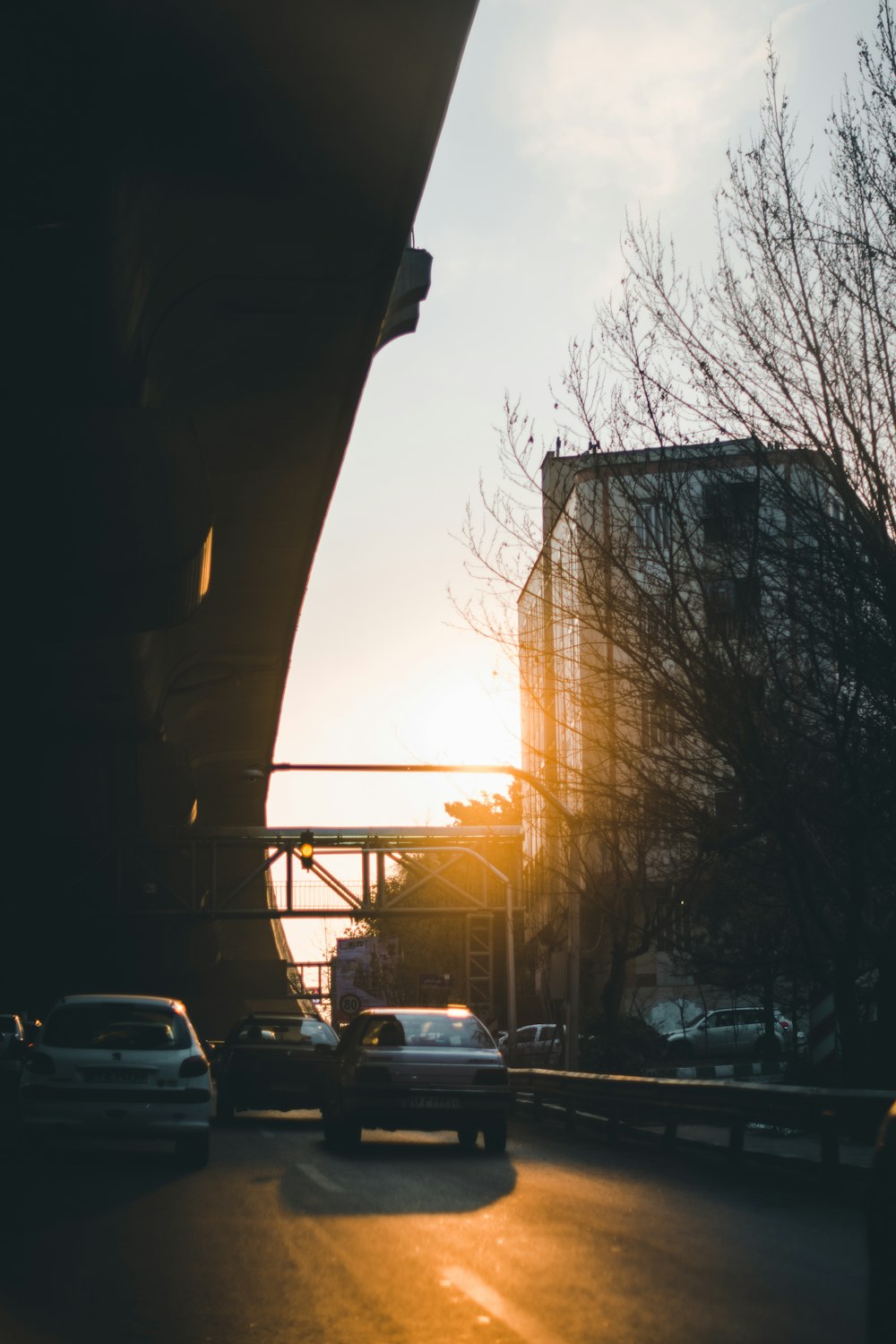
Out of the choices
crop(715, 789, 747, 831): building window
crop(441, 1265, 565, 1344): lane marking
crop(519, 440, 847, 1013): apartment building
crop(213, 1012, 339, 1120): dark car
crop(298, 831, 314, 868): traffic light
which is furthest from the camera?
crop(298, 831, 314, 868): traffic light

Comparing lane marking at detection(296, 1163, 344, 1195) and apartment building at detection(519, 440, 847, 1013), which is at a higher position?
apartment building at detection(519, 440, 847, 1013)

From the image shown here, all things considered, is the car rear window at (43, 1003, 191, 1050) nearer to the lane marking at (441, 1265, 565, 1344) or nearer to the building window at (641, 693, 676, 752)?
the building window at (641, 693, 676, 752)

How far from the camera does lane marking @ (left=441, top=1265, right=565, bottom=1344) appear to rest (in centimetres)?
658

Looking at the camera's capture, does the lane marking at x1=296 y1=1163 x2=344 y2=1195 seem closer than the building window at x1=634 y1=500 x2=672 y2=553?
Yes

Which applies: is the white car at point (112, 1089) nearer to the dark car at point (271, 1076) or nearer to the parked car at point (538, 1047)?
the dark car at point (271, 1076)

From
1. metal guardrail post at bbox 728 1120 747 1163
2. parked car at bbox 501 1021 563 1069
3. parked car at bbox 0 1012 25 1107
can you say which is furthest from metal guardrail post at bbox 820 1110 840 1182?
parked car at bbox 501 1021 563 1069

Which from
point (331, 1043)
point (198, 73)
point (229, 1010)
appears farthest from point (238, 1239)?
point (229, 1010)

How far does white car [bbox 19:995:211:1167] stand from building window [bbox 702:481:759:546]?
23.6ft

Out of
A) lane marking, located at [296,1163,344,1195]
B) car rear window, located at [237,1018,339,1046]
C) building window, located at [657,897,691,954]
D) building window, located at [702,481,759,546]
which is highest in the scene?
building window, located at [702,481,759,546]

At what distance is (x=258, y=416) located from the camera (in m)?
21.0

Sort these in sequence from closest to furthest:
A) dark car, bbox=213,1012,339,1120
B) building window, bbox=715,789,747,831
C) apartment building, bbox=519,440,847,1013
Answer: apartment building, bbox=519,440,847,1013 < building window, bbox=715,789,747,831 < dark car, bbox=213,1012,339,1120

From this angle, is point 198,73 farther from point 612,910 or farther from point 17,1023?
point 17,1023

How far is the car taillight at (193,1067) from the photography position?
15.3 meters

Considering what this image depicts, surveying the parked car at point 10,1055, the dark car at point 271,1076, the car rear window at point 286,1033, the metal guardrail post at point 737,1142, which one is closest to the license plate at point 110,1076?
the metal guardrail post at point 737,1142
